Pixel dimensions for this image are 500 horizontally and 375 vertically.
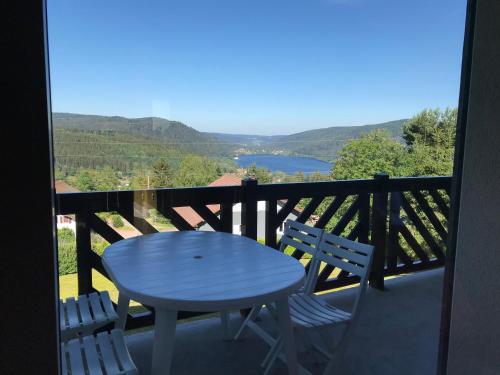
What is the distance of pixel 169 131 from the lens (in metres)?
2.03

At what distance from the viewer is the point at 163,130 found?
2.00 meters

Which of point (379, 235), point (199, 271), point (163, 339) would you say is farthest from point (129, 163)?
point (379, 235)

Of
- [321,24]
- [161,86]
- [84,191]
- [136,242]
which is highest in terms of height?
[321,24]

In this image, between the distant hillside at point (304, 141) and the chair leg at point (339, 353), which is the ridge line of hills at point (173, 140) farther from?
the chair leg at point (339, 353)

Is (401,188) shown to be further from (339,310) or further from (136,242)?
(136,242)

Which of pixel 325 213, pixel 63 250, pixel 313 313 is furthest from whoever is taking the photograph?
pixel 325 213

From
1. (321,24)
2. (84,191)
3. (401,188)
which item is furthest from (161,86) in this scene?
(401,188)

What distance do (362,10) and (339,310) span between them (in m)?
1.81

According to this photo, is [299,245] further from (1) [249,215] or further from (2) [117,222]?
(2) [117,222]

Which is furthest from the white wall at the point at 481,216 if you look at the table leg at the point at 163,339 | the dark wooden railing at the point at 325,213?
the table leg at the point at 163,339

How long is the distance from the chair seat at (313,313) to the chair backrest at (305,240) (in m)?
0.11

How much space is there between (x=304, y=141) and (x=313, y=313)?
3.17ft

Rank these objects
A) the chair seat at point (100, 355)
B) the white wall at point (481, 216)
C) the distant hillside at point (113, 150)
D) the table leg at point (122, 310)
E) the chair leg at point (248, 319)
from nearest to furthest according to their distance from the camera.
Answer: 1. the white wall at point (481, 216)
2. the distant hillside at point (113, 150)
3. the chair seat at point (100, 355)
4. the table leg at point (122, 310)
5. the chair leg at point (248, 319)

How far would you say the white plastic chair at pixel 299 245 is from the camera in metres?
2.50
